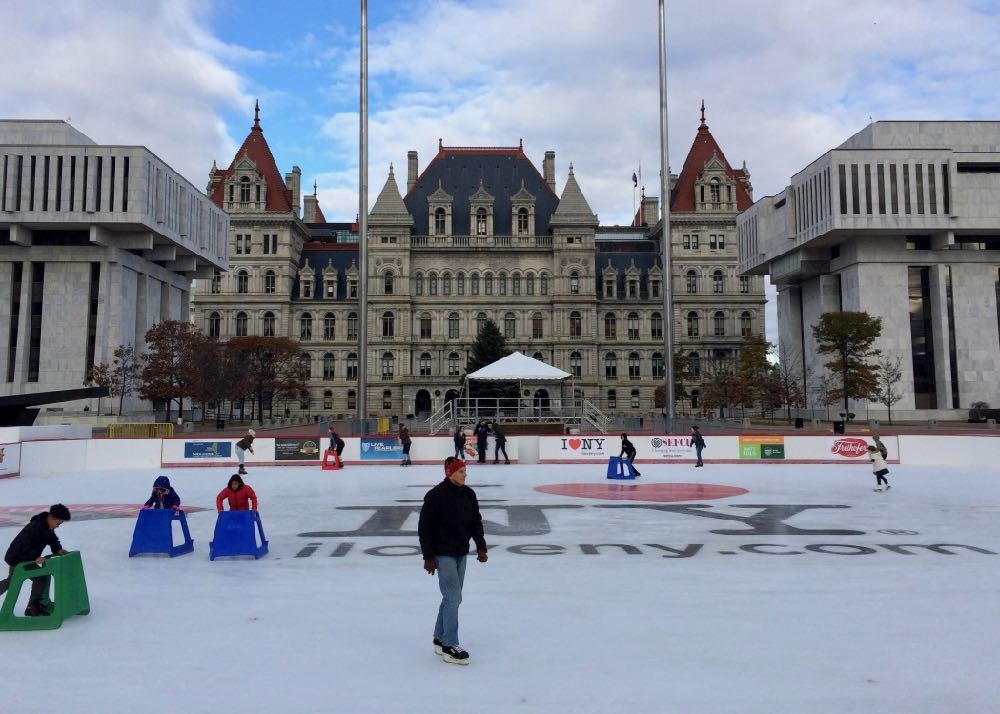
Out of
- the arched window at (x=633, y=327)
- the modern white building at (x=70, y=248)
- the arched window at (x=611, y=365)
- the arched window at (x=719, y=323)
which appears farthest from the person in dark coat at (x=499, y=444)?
the arched window at (x=719, y=323)

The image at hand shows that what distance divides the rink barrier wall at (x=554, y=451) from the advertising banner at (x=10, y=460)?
5.61 ft

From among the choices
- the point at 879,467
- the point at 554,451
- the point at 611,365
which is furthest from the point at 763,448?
the point at 611,365

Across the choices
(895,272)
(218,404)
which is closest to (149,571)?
(218,404)

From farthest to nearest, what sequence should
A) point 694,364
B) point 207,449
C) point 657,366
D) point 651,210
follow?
point 651,210, point 657,366, point 694,364, point 207,449

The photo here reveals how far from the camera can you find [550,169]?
92.8m

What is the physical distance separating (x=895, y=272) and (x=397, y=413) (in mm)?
50336

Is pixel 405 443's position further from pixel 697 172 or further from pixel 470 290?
pixel 697 172

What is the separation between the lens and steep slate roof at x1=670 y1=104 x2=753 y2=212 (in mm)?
88875

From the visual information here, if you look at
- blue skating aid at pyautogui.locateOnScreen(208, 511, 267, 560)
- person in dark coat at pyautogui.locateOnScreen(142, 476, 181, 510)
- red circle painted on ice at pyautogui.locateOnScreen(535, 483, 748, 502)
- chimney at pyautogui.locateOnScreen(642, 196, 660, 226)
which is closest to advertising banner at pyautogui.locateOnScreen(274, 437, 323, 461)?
red circle painted on ice at pyautogui.locateOnScreen(535, 483, 748, 502)

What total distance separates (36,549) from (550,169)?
8844cm

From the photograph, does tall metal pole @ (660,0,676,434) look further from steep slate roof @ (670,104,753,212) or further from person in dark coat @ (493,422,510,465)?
steep slate roof @ (670,104,753,212)

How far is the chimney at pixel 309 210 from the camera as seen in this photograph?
10225 cm

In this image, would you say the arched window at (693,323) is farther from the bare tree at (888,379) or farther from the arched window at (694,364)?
the bare tree at (888,379)

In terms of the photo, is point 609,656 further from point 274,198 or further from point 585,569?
point 274,198
